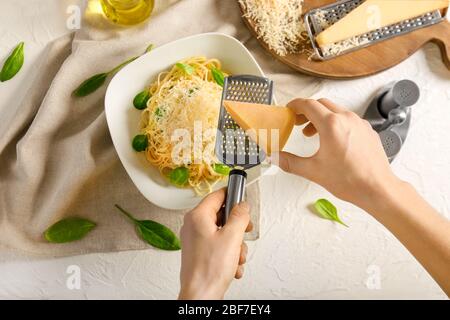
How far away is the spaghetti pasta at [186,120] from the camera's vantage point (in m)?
1.18

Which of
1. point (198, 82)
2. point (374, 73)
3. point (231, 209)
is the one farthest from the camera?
point (374, 73)

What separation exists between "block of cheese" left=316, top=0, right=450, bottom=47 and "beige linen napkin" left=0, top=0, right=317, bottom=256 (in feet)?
0.65

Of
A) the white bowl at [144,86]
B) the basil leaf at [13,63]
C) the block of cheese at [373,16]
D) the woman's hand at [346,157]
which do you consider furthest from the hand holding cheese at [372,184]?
the basil leaf at [13,63]

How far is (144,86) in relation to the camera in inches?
49.4

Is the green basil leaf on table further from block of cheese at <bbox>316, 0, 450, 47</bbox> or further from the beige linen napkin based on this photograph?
block of cheese at <bbox>316, 0, 450, 47</bbox>

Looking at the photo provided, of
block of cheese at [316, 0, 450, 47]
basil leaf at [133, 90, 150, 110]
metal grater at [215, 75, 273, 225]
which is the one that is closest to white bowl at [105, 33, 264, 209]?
basil leaf at [133, 90, 150, 110]

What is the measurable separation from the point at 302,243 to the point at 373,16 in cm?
68

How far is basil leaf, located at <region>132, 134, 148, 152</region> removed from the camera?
1.20 metres

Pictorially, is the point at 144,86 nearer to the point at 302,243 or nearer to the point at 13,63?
the point at 13,63

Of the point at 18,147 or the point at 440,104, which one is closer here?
the point at 18,147

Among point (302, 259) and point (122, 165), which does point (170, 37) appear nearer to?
point (122, 165)

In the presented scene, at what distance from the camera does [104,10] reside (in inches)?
50.2
